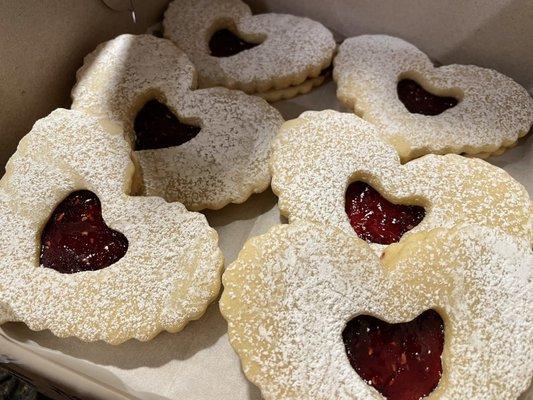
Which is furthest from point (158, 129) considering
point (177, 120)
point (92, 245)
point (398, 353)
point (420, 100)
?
point (398, 353)

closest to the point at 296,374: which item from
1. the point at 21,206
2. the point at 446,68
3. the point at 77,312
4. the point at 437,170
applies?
the point at 77,312

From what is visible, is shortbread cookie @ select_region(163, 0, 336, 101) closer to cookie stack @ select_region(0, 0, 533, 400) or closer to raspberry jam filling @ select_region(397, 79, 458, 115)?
cookie stack @ select_region(0, 0, 533, 400)

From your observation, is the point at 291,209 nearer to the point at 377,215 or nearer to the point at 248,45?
the point at 377,215

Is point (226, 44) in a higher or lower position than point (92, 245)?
higher

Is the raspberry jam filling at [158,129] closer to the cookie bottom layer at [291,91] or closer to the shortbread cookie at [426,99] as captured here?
the cookie bottom layer at [291,91]

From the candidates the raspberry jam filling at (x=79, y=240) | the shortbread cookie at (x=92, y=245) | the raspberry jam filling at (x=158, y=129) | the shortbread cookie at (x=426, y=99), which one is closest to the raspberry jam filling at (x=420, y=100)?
the shortbread cookie at (x=426, y=99)

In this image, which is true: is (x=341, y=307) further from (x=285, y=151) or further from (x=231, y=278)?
(x=285, y=151)
